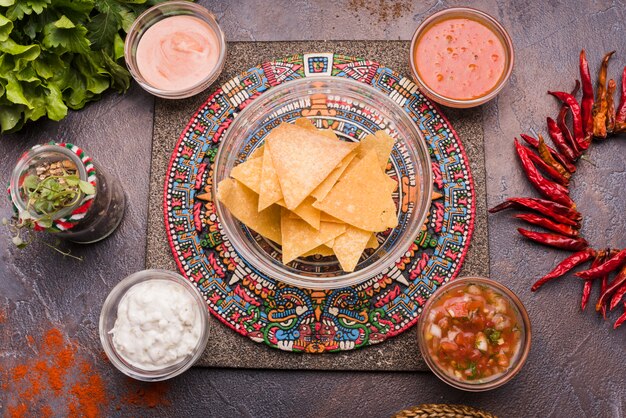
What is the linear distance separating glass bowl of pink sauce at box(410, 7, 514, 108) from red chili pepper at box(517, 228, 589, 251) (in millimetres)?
540

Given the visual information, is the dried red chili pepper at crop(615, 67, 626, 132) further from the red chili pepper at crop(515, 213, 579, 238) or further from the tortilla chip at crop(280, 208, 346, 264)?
the tortilla chip at crop(280, 208, 346, 264)

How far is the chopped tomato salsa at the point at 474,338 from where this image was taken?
2.07m

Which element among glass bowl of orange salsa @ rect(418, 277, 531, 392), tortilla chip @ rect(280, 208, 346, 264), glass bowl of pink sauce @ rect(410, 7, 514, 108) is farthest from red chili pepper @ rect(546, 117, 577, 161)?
tortilla chip @ rect(280, 208, 346, 264)

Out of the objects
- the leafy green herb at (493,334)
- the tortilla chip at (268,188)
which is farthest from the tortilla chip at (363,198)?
the leafy green herb at (493,334)

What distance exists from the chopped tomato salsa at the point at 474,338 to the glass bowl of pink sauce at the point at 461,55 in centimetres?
77

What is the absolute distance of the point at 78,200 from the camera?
2.01 m

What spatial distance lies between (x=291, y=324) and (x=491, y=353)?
0.73 metres

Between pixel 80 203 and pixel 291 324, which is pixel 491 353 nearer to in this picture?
pixel 291 324

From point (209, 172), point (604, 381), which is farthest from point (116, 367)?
point (604, 381)

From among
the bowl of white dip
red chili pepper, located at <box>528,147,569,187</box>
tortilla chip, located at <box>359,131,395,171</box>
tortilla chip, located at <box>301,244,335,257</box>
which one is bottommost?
the bowl of white dip

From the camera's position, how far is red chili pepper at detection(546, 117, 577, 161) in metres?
2.28

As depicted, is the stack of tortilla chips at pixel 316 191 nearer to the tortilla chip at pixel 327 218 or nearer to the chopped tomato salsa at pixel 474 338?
the tortilla chip at pixel 327 218

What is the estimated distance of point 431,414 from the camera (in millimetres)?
2023

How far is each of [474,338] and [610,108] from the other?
3.52 feet
